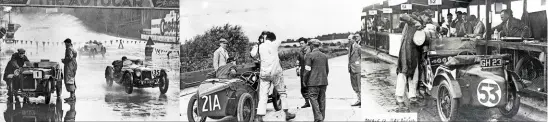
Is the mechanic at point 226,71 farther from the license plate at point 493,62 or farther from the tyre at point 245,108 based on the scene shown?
the license plate at point 493,62

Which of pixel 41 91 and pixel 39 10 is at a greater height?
pixel 39 10

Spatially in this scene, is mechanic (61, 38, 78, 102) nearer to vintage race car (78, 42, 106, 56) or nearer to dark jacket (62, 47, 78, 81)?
dark jacket (62, 47, 78, 81)

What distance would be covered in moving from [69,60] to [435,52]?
4.53m

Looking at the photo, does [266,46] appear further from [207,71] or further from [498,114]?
[498,114]

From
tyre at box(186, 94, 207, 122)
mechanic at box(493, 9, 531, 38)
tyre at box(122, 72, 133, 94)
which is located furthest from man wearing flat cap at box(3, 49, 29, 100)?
mechanic at box(493, 9, 531, 38)

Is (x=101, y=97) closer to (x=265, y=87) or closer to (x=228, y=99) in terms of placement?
(x=228, y=99)

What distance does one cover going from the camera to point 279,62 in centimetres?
808

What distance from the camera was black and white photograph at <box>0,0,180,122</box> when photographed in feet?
26.7

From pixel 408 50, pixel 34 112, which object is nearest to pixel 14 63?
pixel 34 112

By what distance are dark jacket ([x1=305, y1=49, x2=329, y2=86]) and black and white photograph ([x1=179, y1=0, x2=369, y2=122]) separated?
0.01 meters

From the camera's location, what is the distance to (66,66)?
8.24 meters

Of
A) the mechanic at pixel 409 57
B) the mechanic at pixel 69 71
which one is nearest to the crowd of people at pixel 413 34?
the mechanic at pixel 409 57

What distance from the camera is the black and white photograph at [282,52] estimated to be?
26.5ft

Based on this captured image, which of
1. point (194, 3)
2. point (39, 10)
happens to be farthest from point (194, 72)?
point (39, 10)
